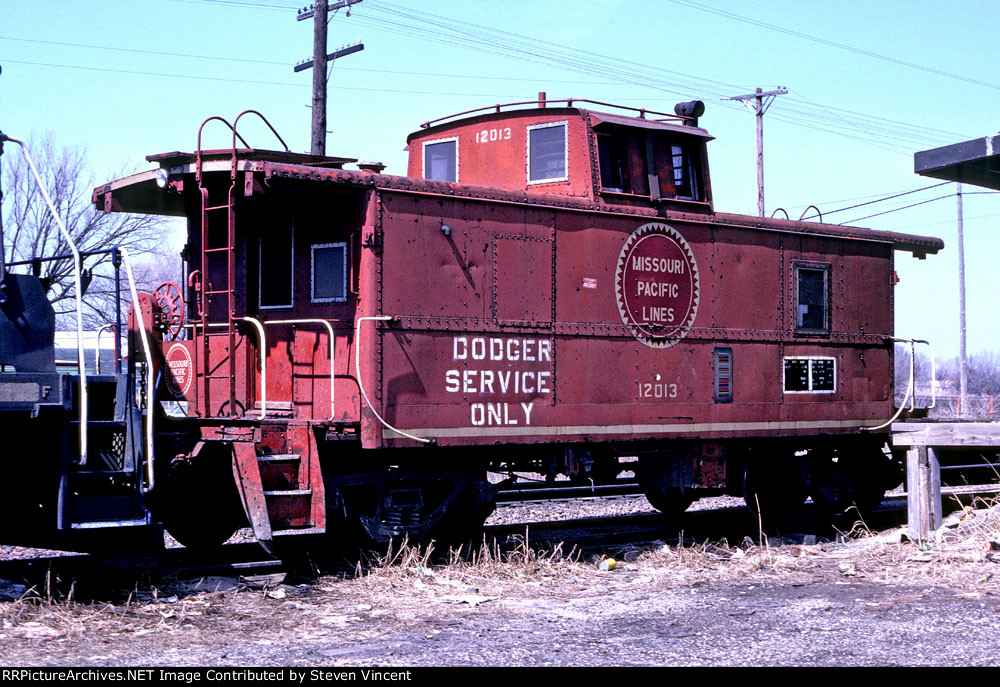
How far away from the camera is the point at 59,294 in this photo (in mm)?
35094

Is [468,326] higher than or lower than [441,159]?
lower

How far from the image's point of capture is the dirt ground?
6.01 m

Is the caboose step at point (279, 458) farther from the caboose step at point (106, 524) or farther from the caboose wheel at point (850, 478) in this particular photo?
the caboose wheel at point (850, 478)

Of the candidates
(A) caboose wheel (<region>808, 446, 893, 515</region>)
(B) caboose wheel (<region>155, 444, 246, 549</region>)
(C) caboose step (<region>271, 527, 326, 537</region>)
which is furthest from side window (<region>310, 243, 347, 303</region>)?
(A) caboose wheel (<region>808, 446, 893, 515</region>)

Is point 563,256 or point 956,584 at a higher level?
point 563,256


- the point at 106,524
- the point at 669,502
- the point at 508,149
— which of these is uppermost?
the point at 508,149

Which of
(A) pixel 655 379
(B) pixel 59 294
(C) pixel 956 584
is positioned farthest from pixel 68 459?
(B) pixel 59 294

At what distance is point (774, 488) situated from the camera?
12422 mm

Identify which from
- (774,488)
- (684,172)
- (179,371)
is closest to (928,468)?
(774,488)

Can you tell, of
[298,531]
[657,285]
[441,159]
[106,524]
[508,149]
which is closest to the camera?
[106,524]

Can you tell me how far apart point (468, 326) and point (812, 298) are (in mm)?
4779

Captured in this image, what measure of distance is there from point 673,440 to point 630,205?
8.30 feet

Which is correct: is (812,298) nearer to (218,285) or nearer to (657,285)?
(657,285)

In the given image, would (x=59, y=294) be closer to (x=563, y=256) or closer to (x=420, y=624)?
(x=563, y=256)
